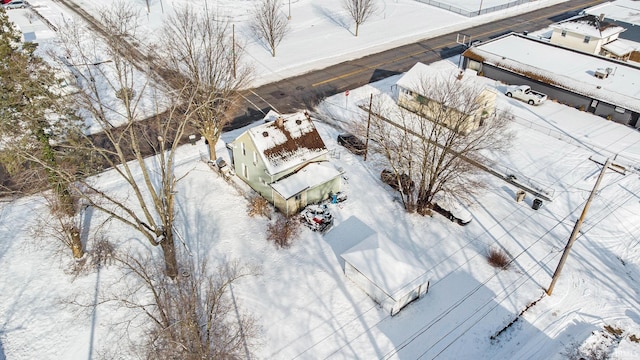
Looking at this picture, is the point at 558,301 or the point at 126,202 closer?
the point at 558,301

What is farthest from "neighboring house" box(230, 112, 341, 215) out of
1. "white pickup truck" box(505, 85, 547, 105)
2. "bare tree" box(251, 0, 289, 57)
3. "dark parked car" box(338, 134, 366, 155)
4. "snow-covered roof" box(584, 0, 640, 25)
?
"snow-covered roof" box(584, 0, 640, 25)

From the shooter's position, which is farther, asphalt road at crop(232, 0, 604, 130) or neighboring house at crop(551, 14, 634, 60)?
neighboring house at crop(551, 14, 634, 60)

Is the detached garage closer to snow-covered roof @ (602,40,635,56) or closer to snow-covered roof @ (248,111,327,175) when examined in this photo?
snow-covered roof @ (248,111,327,175)

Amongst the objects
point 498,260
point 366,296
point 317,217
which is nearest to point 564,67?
point 498,260

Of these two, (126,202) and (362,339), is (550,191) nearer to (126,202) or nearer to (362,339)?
(362,339)

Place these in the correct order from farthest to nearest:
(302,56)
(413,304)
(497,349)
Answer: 1. (302,56)
2. (413,304)
3. (497,349)

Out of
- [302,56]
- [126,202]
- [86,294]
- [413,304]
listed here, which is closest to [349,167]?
[413,304]

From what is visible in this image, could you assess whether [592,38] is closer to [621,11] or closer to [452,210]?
[621,11]
